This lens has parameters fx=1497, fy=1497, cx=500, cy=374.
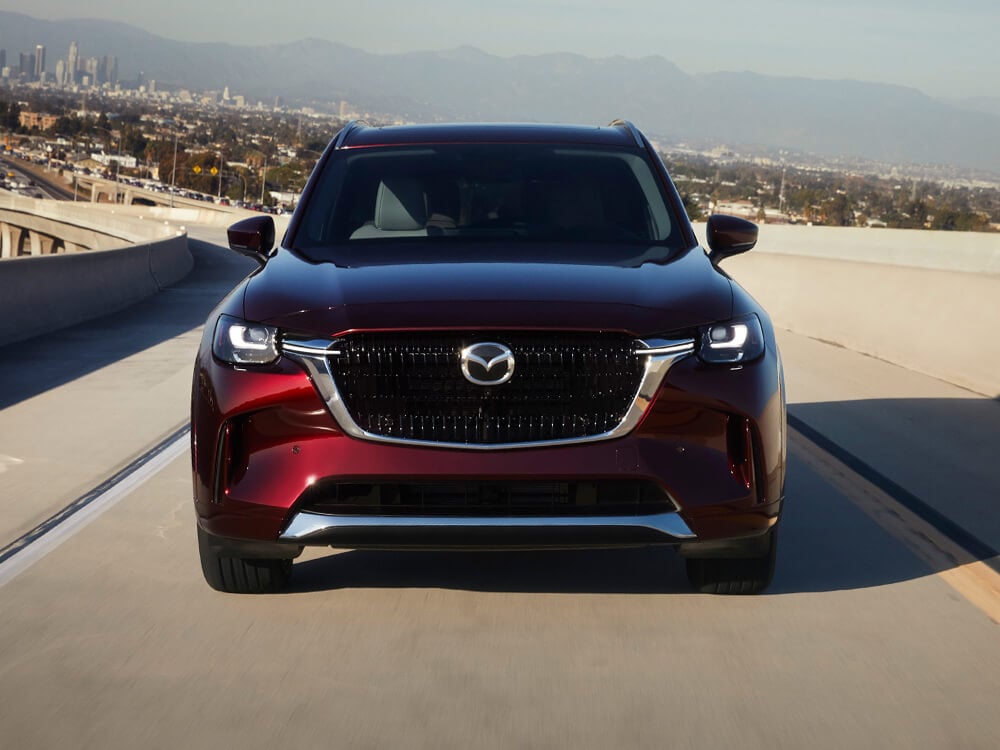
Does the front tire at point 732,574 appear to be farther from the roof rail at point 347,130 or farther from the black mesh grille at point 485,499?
the roof rail at point 347,130

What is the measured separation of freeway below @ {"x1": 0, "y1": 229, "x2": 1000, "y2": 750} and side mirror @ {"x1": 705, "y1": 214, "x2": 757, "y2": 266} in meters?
1.26

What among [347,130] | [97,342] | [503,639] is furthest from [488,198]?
[97,342]

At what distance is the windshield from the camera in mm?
6398

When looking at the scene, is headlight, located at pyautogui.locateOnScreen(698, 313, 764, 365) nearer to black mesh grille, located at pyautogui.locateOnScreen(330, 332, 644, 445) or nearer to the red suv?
the red suv

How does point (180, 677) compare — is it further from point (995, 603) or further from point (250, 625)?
point (995, 603)

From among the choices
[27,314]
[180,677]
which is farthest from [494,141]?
[27,314]

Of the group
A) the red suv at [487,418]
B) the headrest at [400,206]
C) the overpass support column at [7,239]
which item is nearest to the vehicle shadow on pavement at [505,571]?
the red suv at [487,418]

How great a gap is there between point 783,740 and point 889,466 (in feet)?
14.9

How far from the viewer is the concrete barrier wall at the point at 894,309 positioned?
1185 centimetres

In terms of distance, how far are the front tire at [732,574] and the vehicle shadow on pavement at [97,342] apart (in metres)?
6.47

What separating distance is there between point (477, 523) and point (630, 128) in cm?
315

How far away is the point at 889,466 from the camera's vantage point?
8.31 metres

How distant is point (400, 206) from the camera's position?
6.57m

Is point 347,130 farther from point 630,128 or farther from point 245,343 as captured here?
point 245,343
